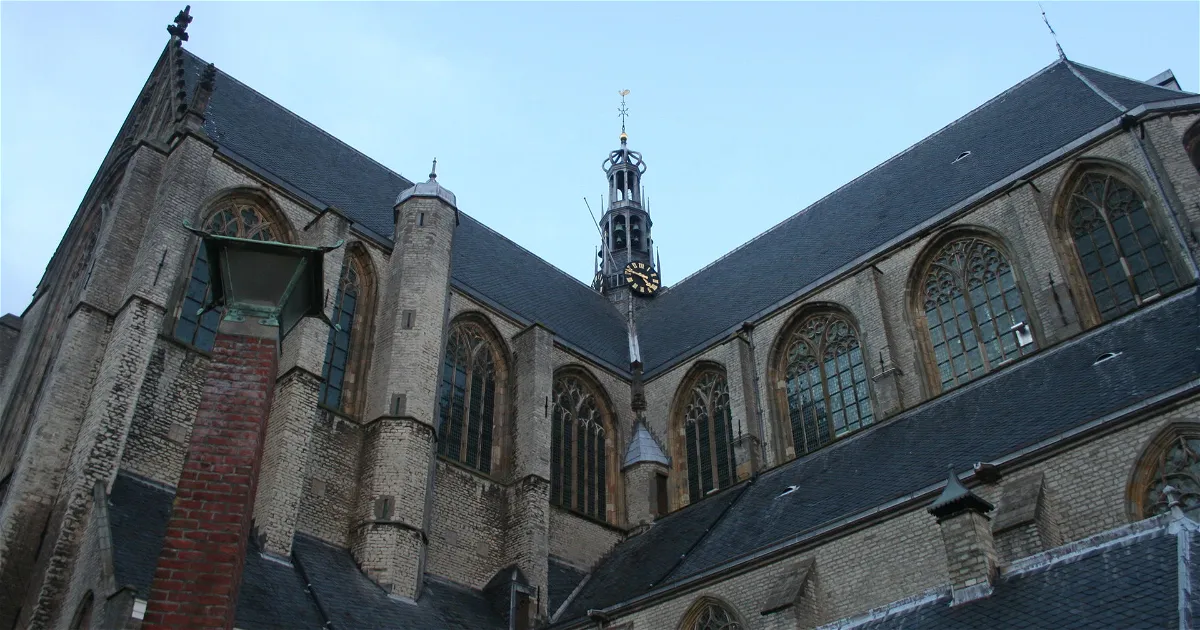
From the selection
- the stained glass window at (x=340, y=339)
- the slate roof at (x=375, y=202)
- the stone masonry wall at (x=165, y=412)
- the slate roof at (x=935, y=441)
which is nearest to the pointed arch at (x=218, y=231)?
the stone masonry wall at (x=165, y=412)

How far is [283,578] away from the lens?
1320 centimetres

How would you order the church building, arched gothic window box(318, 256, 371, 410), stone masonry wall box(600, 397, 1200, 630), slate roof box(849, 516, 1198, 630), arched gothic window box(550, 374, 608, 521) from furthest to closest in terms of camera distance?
arched gothic window box(550, 374, 608, 521), arched gothic window box(318, 256, 371, 410), the church building, stone masonry wall box(600, 397, 1200, 630), slate roof box(849, 516, 1198, 630)

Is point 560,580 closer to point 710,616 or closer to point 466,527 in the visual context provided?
point 466,527

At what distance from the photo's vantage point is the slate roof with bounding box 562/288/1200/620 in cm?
1239

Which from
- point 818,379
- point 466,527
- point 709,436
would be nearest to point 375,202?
point 466,527

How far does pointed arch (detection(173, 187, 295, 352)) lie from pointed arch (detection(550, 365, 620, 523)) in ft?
21.8

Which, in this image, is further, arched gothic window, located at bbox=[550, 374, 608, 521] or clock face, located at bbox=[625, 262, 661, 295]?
clock face, located at bbox=[625, 262, 661, 295]

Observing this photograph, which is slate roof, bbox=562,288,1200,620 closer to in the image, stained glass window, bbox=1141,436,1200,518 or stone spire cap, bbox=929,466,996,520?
stained glass window, bbox=1141,436,1200,518

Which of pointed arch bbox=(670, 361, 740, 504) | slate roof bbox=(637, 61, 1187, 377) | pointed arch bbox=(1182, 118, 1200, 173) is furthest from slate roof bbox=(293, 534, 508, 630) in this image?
pointed arch bbox=(1182, 118, 1200, 173)

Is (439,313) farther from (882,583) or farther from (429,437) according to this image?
(882,583)

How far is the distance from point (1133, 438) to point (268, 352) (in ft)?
30.7

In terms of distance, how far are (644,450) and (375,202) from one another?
764 centimetres

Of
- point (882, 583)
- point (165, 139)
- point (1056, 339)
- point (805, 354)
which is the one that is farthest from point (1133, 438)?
point (165, 139)

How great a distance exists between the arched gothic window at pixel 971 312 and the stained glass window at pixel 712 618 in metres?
6.10
